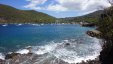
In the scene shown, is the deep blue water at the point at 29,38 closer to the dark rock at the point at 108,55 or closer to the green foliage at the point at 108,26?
the green foliage at the point at 108,26

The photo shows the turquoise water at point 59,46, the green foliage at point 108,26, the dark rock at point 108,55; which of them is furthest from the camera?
the turquoise water at point 59,46

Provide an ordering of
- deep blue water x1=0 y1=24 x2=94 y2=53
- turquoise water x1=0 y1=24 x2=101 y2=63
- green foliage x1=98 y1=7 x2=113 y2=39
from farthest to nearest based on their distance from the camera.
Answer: deep blue water x1=0 y1=24 x2=94 y2=53
turquoise water x1=0 y1=24 x2=101 y2=63
green foliage x1=98 y1=7 x2=113 y2=39

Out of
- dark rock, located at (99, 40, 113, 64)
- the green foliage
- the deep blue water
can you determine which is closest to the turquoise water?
the deep blue water

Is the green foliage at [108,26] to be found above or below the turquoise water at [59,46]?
above

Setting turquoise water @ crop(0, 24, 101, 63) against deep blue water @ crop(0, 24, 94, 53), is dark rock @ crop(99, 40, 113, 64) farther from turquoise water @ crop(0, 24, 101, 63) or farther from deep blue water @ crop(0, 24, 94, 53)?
deep blue water @ crop(0, 24, 94, 53)

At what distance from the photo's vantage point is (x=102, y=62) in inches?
1184

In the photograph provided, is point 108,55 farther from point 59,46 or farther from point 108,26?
point 59,46

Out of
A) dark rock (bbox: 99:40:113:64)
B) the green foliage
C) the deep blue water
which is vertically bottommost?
the deep blue water

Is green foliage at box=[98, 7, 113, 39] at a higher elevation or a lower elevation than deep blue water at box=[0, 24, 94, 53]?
higher

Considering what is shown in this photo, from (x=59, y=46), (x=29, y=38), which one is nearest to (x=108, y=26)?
(x=59, y=46)

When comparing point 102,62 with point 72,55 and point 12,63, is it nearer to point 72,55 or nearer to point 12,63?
point 72,55

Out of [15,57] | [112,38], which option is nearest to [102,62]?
[112,38]

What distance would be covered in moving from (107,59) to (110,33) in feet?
11.9

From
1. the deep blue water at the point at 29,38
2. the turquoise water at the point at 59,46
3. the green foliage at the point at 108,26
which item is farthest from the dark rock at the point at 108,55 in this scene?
the deep blue water at the point at 29,38
